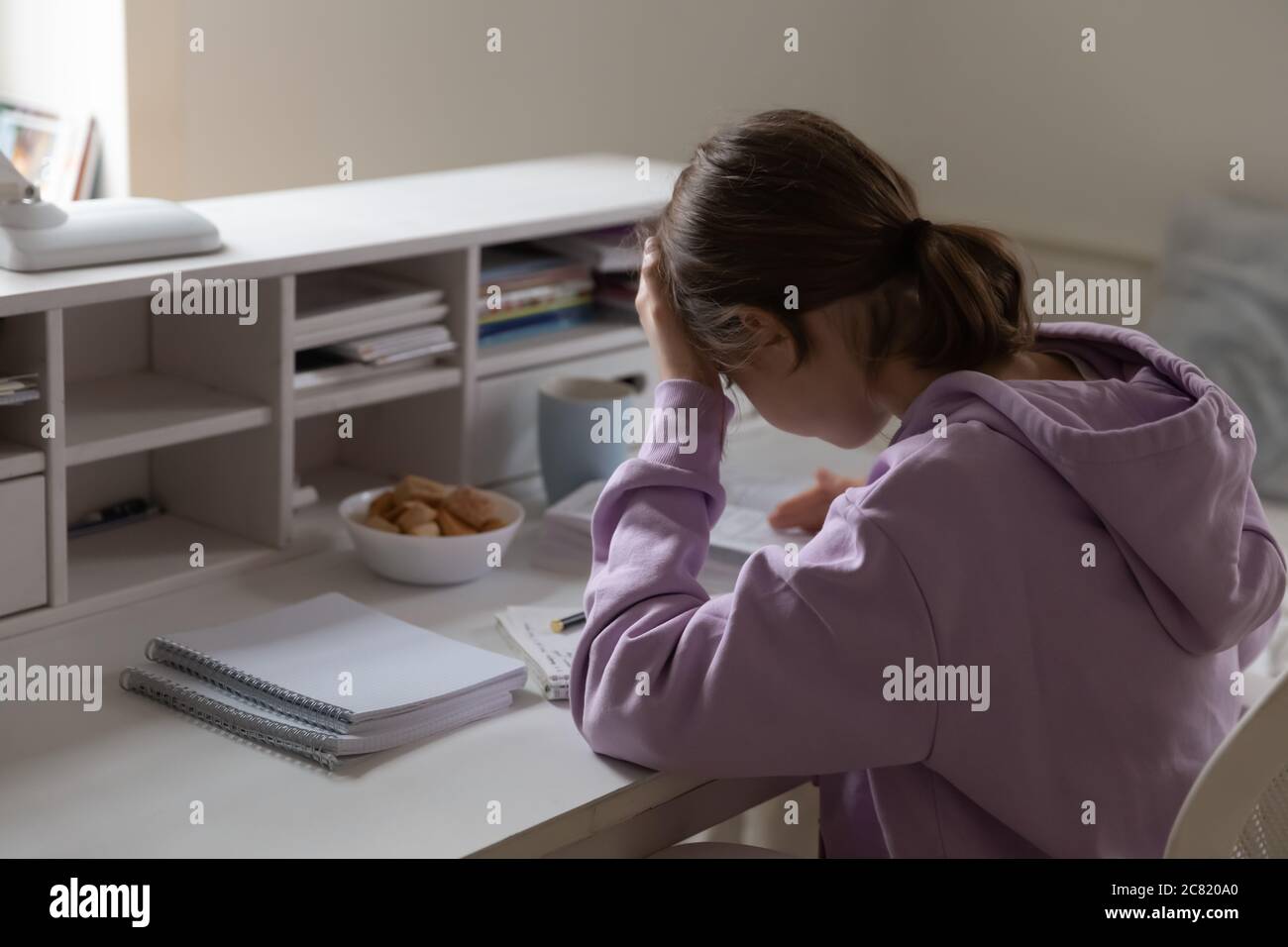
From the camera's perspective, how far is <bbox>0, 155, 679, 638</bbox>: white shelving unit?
1.35 m

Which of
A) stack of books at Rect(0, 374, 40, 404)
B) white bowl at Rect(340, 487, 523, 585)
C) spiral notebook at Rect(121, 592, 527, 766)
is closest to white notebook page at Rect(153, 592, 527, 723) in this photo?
spiral notebook at Rect(121, 592, 527, 766)

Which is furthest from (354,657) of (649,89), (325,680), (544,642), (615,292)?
(649,89)

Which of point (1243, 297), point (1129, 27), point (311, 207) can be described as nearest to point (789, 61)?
point (1129, 27)

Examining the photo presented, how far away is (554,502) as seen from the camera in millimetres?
1753

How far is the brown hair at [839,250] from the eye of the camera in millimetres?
1075

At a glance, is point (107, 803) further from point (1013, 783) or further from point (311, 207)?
point (311, 207)

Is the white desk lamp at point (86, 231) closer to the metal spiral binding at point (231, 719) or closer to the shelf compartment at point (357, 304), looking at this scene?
the shelf compartment at point (357, 304)

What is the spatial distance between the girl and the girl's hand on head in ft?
0.32

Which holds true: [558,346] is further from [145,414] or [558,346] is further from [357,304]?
[145,414]

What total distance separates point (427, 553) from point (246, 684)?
311mm

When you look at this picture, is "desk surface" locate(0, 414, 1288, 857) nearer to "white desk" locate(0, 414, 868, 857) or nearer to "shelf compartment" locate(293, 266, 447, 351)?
"white desk" locate(0, 414, 868, 857)

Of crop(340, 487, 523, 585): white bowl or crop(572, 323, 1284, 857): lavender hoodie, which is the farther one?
crop(340, 487, 523, 585): white bowl

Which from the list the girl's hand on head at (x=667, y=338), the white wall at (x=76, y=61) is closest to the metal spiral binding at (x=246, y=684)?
the girl's hand on head at (x=667, y=338)
